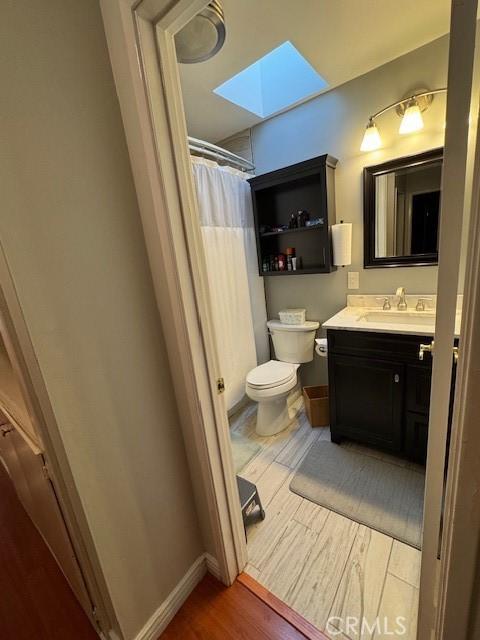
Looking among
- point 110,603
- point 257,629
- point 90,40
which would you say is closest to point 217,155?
point 90,40

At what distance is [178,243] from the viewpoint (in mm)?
850

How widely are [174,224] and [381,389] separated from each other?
146 centimetres

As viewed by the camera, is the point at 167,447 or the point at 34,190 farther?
the point at 167,447

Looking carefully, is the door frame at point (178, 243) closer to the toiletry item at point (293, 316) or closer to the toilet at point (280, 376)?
the toilet at point (280, 376)

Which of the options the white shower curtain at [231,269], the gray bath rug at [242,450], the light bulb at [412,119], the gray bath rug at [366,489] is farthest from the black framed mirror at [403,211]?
the gray bath rug at [242,450]

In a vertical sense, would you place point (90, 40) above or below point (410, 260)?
above

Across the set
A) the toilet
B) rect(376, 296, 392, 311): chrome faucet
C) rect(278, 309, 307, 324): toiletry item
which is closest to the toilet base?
the toilet

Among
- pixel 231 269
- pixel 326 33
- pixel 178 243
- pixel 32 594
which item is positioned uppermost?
pixel 326 33

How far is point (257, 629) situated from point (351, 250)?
80.9 inches

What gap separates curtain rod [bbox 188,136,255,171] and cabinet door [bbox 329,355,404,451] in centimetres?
162

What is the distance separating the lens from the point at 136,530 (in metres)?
0.95

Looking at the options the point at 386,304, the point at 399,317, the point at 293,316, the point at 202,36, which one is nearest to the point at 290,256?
the point at 293,316

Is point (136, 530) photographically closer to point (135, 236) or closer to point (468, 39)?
point (135, 236)

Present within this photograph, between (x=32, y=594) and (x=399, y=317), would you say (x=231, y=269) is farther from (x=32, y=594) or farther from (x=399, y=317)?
(x=32, y=594)
